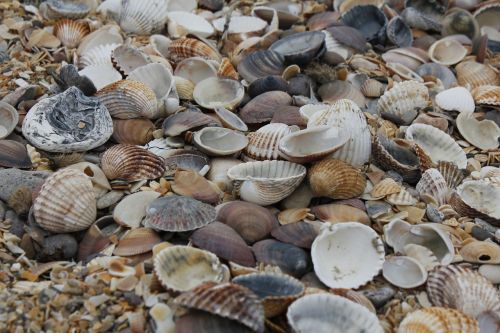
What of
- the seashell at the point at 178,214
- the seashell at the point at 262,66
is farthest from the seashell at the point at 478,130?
the seashell at the point at 178,214

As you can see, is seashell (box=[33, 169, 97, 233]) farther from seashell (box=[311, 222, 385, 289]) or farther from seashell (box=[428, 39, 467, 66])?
seashell (box=[428, 39, 467, 66])

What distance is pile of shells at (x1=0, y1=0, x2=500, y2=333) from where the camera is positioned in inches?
101

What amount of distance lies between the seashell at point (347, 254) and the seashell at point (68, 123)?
1.20 meters

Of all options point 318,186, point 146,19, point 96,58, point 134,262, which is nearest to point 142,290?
point 134,262

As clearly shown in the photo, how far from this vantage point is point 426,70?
431 centimetres

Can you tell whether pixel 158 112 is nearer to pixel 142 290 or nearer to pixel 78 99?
pixel 78 99

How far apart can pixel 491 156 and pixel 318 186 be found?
1.15 metres

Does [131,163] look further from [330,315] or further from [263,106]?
[330,315]

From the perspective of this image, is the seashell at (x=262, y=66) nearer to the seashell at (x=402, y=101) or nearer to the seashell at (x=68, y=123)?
the seashell at (x=402, y=101)

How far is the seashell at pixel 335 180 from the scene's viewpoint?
3.05m

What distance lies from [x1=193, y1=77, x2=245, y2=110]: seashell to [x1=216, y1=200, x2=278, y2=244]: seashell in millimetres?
940

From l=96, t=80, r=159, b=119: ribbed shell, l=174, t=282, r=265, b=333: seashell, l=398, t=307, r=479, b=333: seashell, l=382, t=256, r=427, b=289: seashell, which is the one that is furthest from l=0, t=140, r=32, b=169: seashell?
l=398, t=307, r=479, b=333: seashell

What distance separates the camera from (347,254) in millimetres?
2873

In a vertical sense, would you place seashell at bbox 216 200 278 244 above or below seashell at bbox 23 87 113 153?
below
